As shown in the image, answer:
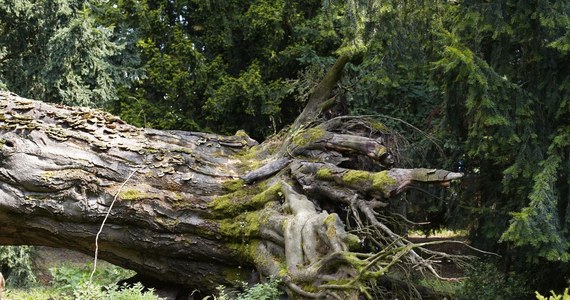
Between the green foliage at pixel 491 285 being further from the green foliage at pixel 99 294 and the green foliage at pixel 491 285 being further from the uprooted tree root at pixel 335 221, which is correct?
the green foliage at pixel 99 294

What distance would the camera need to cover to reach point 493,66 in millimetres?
7812

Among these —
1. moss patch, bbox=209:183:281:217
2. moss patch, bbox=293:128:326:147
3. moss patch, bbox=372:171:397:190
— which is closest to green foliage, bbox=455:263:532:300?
moss patch, bbox=372:171:397:190

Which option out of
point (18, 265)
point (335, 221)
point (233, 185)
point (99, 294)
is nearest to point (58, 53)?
point (18, 265)

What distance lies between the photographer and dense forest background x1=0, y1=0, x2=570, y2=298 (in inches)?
283

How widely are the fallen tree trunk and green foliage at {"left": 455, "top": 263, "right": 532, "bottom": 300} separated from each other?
6.92 ft

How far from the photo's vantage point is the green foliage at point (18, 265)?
40.9 ft

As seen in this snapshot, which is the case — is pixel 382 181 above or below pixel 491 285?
above

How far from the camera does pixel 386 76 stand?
875 cm

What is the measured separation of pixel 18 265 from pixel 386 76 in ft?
26.2

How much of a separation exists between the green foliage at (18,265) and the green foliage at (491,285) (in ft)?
25.7

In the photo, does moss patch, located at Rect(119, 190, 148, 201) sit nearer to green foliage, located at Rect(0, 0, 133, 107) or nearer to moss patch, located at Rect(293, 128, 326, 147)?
moss patch, located at Rect(293, 128, 326, 147)

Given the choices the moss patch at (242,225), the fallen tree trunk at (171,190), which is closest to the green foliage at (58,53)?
the fallen tree trunk at (171,190)

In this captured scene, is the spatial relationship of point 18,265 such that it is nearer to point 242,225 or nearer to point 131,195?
point 131,195

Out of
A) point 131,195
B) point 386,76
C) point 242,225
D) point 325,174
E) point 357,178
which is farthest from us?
point 386,76
